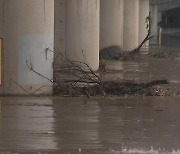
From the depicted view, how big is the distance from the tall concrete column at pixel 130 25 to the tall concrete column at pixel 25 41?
74.5 feet

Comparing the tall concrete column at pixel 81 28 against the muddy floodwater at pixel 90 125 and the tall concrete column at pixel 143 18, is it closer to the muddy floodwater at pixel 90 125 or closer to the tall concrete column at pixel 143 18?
the muddy floodwater at pixel 90 125

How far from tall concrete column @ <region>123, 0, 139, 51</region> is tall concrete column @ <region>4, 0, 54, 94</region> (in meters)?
22.7

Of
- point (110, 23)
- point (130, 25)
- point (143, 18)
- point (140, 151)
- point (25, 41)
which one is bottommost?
point (140, 151)

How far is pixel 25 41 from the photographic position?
43.9ft

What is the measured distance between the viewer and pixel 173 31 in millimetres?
89250

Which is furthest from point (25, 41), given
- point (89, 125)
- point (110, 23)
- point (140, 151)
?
point (110, 23)

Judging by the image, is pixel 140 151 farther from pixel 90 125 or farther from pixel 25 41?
pixel 25 41

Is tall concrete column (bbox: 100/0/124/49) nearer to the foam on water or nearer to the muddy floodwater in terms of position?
the muddy floodwater

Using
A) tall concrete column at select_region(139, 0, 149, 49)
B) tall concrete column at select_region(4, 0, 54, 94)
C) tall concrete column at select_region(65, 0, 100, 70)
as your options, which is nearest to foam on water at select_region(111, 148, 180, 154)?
tall concrete column at select_region(4, 0, 54, 94)

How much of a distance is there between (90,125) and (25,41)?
4.45 m

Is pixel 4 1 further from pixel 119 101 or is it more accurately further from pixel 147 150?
pixel 147 150

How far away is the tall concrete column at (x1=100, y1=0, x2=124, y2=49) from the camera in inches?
1221

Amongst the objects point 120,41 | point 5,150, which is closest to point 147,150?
point 5,150

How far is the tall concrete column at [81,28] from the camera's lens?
835 inches
